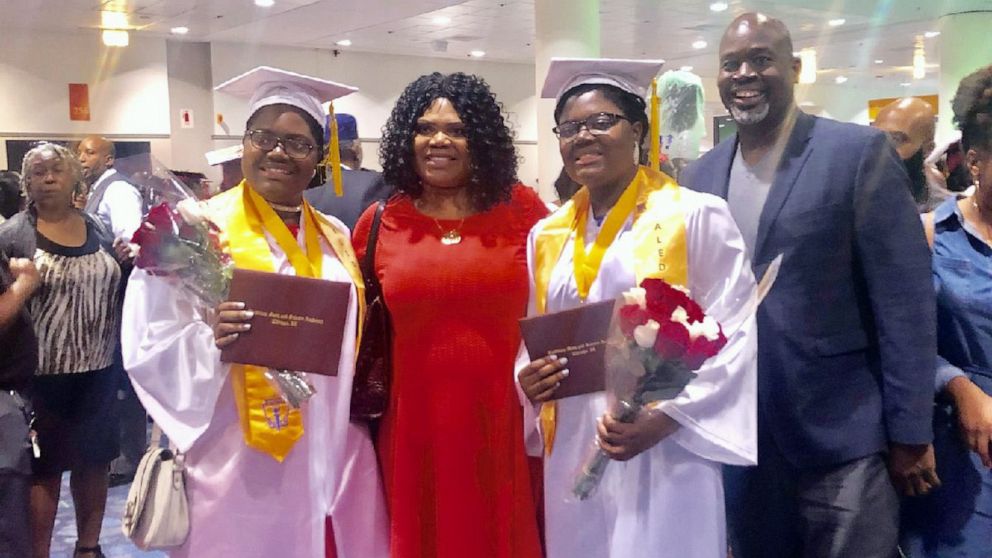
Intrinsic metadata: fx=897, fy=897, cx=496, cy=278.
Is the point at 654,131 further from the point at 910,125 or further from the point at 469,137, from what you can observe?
the point at 910,125

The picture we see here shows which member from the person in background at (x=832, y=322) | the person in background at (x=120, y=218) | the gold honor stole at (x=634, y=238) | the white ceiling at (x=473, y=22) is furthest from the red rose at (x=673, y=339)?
the white ceiling at (x=473, y=22)

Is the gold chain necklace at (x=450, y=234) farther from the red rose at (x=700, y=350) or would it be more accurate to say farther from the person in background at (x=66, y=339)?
the person in background at (x=66, y=339)

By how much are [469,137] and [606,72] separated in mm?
482

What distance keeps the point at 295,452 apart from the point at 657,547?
3.14 feet

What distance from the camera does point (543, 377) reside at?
2090 millimetres

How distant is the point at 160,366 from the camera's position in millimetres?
2285

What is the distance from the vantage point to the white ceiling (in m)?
10.9

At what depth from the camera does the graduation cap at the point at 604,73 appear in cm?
227

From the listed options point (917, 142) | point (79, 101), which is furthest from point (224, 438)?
point (79, 101)

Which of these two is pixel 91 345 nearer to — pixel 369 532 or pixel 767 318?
pixel 369 532

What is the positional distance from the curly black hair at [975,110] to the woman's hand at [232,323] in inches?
71.3

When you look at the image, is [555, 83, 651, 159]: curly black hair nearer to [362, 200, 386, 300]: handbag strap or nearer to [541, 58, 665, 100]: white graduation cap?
[541, 58, 665, 100]: white graduation cap

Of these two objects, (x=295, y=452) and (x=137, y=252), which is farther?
(x=295, y=452)

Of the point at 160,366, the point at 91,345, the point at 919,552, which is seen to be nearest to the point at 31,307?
the point at 91,345
